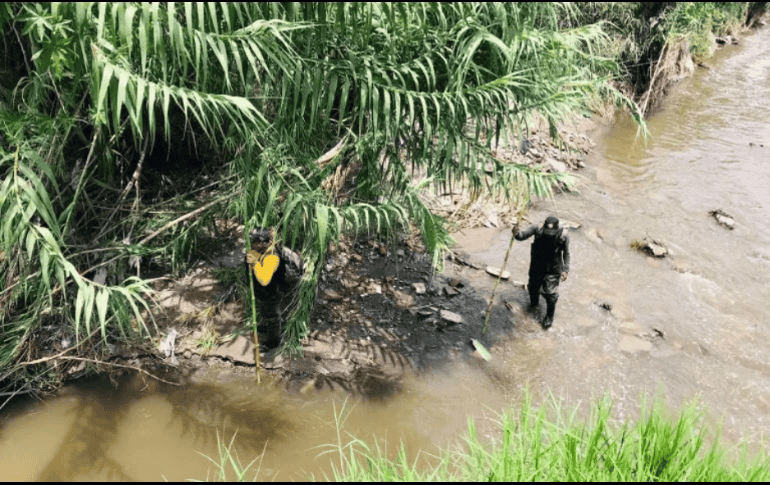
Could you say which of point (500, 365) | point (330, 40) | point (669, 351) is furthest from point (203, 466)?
point (669, 351)

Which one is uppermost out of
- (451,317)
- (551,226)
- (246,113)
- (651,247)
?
(246,113)

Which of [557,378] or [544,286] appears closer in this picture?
[557,378]

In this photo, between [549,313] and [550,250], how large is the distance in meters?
0.66

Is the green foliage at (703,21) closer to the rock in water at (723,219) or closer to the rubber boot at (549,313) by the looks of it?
the rock in water at (723,219)

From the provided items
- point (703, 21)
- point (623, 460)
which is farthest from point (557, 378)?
point (703, 21)

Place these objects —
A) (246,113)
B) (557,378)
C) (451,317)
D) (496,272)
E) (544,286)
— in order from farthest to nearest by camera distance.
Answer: (496,272), (451,317), (544,286), (557,378), (246,113)

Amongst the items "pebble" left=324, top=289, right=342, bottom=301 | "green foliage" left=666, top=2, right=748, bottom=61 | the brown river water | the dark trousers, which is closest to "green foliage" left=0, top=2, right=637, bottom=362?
"pebble" left=324, top=289, right=342, bottom=301

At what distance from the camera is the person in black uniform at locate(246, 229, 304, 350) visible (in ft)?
12.5

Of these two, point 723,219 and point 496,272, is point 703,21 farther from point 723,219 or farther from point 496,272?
point 496,272

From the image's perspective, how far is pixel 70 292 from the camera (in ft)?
12.6

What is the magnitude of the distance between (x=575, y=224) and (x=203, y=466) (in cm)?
510

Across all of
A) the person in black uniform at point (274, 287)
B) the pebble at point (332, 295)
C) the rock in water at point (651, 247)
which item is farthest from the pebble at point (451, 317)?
the rock in water at point (651, 247)

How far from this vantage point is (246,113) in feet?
8.57

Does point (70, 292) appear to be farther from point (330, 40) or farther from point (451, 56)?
point (451, 56)
